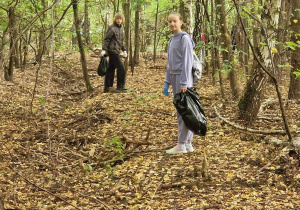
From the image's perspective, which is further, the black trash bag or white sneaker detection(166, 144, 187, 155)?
white sneaker detection(166, 144, 187, 155)

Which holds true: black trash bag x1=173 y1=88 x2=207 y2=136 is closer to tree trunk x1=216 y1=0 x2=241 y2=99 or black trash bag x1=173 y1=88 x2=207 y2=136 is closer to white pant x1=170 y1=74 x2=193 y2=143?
white pant x1=170 y1=74 x2=193 y2=143

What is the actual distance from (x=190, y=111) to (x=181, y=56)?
801 mm

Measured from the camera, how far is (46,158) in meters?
5.56

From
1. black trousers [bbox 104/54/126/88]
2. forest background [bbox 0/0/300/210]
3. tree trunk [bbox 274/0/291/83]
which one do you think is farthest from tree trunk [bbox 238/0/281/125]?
Result: black trousers [bbox 104/54/126/88]

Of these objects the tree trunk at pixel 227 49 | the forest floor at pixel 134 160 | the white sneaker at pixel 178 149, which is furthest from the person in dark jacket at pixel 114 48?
the white sneaker at pixel 178 149

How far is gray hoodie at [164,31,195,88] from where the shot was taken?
4910 mm

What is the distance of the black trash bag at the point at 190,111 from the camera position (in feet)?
16.3

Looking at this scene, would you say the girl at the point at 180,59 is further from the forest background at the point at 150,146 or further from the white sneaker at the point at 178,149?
the forest background at the point at 150,146

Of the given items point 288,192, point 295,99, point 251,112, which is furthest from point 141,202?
point 295,99

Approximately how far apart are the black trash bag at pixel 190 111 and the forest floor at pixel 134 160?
0.37m

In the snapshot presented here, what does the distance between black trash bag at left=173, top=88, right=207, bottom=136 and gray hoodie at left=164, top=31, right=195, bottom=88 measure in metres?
0.18

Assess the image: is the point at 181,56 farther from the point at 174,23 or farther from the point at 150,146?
the point at 150,146

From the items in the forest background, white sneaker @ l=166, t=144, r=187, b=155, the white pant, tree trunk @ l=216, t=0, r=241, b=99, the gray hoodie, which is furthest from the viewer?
tree trunk @ l=216, t=0, r=241, b=99

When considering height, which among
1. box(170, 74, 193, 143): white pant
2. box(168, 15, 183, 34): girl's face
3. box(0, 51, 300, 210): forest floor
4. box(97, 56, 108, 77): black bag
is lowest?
box(0, 51, 300, 210): forest floor
